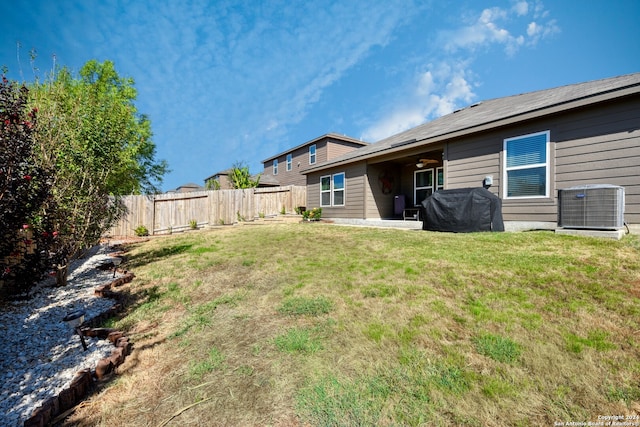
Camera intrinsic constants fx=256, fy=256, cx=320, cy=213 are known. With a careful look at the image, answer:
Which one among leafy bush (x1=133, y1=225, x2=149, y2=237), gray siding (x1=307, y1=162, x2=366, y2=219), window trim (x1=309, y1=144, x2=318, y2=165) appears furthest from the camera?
window trim (x1=309, y1=144, x2=318, y2=165)

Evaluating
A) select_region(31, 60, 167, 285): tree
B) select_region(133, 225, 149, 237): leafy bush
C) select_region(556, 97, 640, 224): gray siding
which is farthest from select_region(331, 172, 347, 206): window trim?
select_region(133, 225, 149, 237): leafy bush

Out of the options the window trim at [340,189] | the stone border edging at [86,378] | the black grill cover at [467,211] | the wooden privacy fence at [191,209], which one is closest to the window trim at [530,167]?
the black grill cover at [467,211]

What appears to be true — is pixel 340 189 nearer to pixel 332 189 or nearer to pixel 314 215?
pixel 332 189

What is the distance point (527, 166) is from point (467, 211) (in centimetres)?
205

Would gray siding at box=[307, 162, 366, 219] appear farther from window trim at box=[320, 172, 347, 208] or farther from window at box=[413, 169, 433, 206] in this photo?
window at box=[413, 169, 433, 206]

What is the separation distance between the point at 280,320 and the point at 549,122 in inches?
314

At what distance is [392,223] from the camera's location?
9.48 m

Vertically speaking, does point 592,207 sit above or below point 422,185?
below

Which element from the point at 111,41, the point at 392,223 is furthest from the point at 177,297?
the point at 111,41

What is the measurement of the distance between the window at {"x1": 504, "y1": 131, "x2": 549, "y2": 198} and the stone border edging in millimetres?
8777

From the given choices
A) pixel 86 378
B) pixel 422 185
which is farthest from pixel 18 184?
pixel 422 185

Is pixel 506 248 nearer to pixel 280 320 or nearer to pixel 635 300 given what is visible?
pixel 635 300

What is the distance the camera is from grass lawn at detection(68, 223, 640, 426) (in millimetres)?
1696

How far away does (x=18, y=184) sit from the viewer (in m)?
2.97
